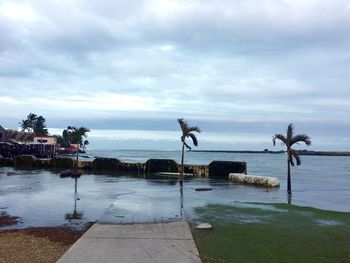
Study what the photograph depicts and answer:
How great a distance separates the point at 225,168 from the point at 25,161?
32105mm

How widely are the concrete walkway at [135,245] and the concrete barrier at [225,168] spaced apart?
30.1 meters

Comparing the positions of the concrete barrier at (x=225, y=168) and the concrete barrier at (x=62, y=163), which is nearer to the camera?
the concrete barrier at (x=225, y=168)

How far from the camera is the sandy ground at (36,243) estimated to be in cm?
955

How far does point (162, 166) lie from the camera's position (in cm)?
4894

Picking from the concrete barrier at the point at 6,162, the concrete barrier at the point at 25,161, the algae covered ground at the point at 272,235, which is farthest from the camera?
the concrete barrier at the point at 6,162

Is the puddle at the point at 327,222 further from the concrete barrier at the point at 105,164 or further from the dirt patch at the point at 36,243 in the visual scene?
the concrete barrier at the point at 105,164

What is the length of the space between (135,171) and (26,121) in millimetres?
110341

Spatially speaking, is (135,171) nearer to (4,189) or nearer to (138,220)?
(4,189)

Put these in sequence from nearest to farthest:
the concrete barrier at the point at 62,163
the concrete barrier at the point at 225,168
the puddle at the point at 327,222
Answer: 1. the puddle at the point at 327,222
2. the concrete barrier at the point at 225,168
3. the concrete barrier at the point at 62,163

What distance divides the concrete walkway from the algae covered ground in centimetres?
46

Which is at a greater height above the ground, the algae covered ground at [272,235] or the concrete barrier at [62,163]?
the concrete barrier at [62,163]

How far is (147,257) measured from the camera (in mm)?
9336

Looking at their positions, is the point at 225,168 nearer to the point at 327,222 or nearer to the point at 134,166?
the point at 134,166

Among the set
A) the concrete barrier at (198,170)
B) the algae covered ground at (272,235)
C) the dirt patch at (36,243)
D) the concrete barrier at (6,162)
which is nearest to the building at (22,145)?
the concrete barrier at (6,162)
